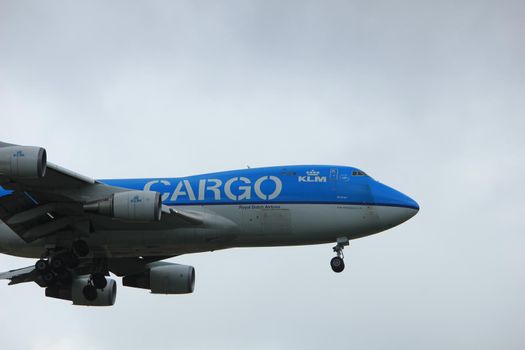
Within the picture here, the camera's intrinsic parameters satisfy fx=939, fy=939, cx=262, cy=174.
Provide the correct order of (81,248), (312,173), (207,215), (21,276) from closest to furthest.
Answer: (81,248), (207,215), (312,173), (21,276)

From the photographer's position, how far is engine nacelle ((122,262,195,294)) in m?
42.5

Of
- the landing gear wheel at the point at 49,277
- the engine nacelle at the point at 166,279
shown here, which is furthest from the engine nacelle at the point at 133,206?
the engine nacelle at the point at 166,279

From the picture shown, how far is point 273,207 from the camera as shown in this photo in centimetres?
3703

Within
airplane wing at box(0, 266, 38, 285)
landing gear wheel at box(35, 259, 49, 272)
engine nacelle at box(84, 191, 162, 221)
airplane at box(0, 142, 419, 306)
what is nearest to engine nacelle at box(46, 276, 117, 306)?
airplane wing at box(0, 266, 38, 285)

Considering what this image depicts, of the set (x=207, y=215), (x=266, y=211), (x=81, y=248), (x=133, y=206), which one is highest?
(x=266, y=211)

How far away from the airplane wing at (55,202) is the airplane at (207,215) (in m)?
0.05

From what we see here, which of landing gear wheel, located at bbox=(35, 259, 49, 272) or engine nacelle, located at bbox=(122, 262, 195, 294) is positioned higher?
engine nacelle, located at bbox=(122, 262, 195, 294)

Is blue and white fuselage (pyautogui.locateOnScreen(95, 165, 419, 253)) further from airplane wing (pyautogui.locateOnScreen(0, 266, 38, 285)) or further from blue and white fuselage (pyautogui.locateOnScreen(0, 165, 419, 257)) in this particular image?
airplane wing (pyautogui.locateOnScreen(0, 266, 38, 285))

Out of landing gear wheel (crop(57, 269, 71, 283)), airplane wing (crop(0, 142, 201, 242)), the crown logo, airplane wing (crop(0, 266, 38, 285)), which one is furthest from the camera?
airplane wing (crop(0, 266, 38, 285))

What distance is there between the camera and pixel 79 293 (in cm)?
4075

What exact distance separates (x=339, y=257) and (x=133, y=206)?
347 inches

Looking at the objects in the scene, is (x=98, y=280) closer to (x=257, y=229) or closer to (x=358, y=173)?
(x=257, y=229)

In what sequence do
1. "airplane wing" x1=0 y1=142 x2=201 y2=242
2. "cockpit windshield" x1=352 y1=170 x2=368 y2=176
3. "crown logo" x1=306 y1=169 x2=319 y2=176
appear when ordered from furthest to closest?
1. "cockpit windshield" x1=352 y1=170 x2=368 y2=176
2. "crown logo" x1=306 y1=169 x2=319 y2=176
3. "airplane wing" x1=0 y1=142 x2=201 y2=242

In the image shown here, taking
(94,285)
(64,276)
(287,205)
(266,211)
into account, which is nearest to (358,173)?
(287,205)
